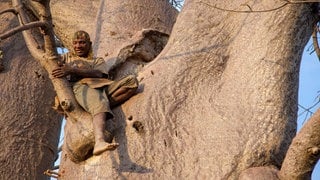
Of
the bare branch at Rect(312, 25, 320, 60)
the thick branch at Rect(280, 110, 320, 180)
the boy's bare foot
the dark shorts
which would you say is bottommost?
the thick branch at Rect(280, 110, 320, 180)

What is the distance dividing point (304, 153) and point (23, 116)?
194 cm

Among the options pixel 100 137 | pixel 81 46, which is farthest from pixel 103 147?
pixel 81 46

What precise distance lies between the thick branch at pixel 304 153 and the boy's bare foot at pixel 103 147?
1.90 ft

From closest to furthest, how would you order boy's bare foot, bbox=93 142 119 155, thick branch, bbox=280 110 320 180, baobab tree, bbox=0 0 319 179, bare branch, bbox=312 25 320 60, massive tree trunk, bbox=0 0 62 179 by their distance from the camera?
thick branch, bbox=280 110 320 180
boy's bare foot, bbox=93 142 119 155
baobab tree, bbox=0 0 319 179
bare branch, bbox=312 25 320 60
massive tree trunk, bbox=0 0 62 179

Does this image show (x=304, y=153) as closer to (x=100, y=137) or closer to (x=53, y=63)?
(x=100, y=137)

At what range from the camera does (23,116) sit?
3.93 metres

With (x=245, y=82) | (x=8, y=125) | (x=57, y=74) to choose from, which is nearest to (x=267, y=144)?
(x=245, y=82)

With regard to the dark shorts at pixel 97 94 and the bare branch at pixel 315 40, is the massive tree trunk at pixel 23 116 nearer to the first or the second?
the dark shorts at pixel 97 94

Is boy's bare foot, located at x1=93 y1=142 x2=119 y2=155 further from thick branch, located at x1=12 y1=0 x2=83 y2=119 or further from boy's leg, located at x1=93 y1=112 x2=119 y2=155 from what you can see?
thick branch, located at x1=12 y1=0 x2=83 y2=119

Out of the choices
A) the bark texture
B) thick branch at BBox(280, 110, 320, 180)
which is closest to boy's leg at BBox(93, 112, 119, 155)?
the bark texture

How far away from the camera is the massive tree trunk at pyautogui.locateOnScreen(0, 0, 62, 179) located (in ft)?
12.5

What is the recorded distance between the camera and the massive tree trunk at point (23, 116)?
12.5ft

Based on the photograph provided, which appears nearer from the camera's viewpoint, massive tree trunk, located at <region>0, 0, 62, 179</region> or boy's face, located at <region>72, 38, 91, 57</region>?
boy's face, located at <region>72, 38, 91, 57</region>

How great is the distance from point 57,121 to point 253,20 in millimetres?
1613
